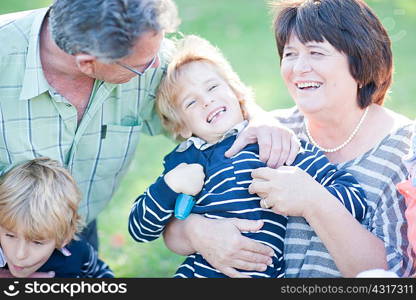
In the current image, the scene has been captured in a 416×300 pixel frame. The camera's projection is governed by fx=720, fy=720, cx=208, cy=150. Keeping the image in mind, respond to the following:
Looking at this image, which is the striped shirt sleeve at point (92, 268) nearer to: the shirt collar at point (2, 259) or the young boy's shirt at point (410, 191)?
the shirt collar at point (2, 259)

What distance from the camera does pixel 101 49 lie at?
121 inches

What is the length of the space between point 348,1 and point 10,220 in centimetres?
186

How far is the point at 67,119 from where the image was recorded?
3527 mm

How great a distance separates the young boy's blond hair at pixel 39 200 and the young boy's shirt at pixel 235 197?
34cm

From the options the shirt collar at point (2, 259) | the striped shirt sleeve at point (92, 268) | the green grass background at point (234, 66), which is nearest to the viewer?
the shirt collar at point (2, 259)

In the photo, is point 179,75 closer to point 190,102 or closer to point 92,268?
point 190,102

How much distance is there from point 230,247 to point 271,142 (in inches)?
20.3

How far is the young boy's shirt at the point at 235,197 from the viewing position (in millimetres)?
3209

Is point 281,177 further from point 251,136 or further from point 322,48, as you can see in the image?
point 322,48

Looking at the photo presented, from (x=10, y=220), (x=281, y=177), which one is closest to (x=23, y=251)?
(x=10, y=220)

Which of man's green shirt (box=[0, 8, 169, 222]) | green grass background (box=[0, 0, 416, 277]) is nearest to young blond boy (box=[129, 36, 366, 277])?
man's green shirt (box=[0, 8, 169, 222])

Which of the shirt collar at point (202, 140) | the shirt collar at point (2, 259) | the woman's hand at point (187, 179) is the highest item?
the shirt collar at point (202, 140)

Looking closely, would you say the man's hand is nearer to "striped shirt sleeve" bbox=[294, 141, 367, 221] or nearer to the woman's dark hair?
"striped shirt sleeve" bbox=[294, 141, 367, 221]

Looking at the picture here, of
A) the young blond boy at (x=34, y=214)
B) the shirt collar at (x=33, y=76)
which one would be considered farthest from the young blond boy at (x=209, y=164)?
the shirt collar at (x=33, y=76)
